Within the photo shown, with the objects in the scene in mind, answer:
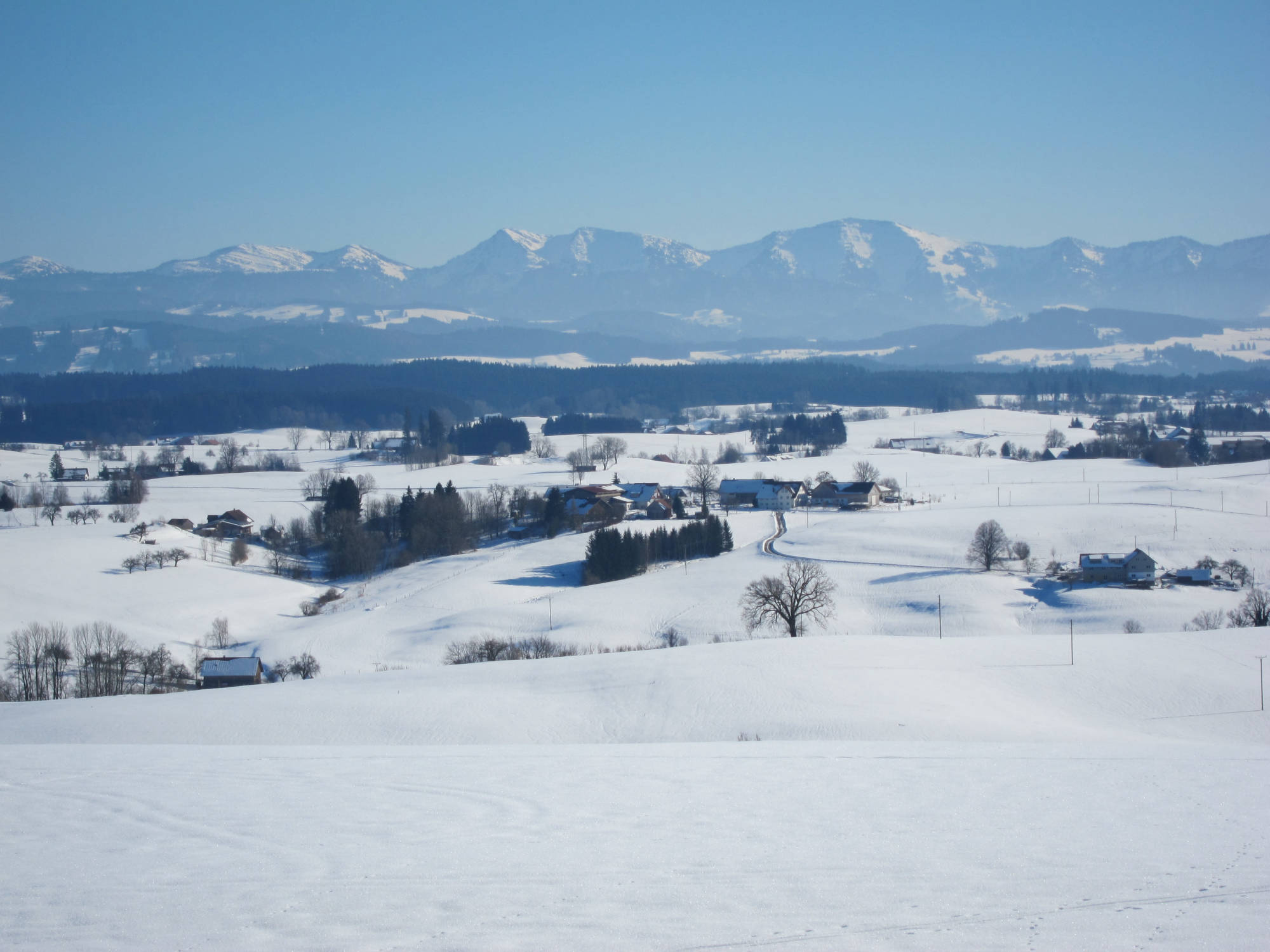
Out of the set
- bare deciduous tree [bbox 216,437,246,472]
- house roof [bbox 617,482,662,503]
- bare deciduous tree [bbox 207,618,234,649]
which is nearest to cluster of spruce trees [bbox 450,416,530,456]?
bare deciduous tree [bbox 216,437,246,472]

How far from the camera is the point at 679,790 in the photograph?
9.95 meters

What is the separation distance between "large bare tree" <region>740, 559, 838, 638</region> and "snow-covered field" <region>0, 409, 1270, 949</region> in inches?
39.9

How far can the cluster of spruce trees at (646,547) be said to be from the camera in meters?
41.6

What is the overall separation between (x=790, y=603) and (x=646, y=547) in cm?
1585

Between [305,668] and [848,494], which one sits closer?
[305,668]

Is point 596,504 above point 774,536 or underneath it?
above

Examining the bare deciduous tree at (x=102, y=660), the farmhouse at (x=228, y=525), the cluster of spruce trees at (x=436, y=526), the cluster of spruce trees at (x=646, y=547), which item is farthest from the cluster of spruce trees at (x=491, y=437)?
the bare deciduous tree at (x=102, y=660)

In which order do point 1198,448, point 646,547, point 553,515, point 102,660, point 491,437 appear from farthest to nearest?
point 491,437 → point 1198,448 → point 553,515 → point 646,547 → point 102,660

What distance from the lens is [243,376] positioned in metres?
166

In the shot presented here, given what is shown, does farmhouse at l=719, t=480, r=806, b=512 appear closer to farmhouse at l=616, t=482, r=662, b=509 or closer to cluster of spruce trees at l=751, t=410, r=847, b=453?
farmhouse at l=616, t=482, r=662, b=509

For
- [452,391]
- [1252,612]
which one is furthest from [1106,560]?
[452,391]

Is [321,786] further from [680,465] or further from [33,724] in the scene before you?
[680,465]

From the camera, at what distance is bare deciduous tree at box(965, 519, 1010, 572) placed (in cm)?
3816

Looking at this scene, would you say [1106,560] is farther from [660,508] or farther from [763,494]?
[763,494]
